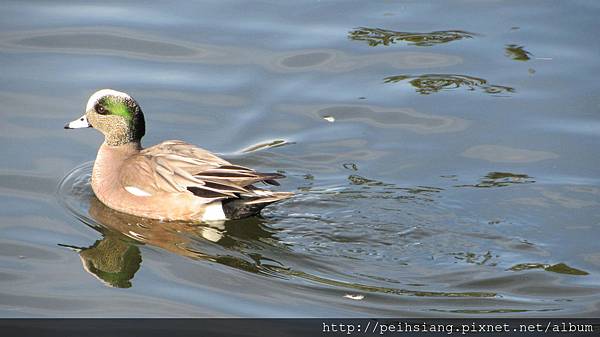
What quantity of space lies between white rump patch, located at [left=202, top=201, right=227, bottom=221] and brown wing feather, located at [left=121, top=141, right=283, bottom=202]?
0.27 feet

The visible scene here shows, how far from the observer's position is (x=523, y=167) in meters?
8.68

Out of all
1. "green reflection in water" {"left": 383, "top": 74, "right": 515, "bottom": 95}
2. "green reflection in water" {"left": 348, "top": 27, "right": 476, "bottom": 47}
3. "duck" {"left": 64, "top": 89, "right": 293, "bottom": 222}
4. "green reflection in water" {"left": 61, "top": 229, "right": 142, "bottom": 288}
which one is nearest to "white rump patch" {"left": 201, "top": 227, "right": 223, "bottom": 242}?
"duck" {"left": 64, "top": 89, "right": 293, "bottom": 222}

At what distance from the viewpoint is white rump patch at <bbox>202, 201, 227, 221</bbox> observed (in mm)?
8000

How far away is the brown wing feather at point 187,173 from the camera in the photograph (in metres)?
7.84

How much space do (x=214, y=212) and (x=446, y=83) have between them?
10.3 ft

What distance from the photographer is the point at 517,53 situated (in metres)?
10.6

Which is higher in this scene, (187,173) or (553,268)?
(187,173)

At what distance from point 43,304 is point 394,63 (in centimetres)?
489

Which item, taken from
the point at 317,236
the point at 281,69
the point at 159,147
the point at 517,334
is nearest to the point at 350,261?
the point at 317,236

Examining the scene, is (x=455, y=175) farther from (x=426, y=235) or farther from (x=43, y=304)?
(x=43, y=304)

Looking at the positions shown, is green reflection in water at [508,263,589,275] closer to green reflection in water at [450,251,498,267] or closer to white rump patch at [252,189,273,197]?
green reflection in water at [450,251,498,267]

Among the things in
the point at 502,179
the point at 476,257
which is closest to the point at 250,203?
the point at 476,257

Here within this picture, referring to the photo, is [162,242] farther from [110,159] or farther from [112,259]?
[110,159]

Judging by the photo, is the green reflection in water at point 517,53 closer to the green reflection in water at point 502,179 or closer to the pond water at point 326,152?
the pond water at point 326,152
